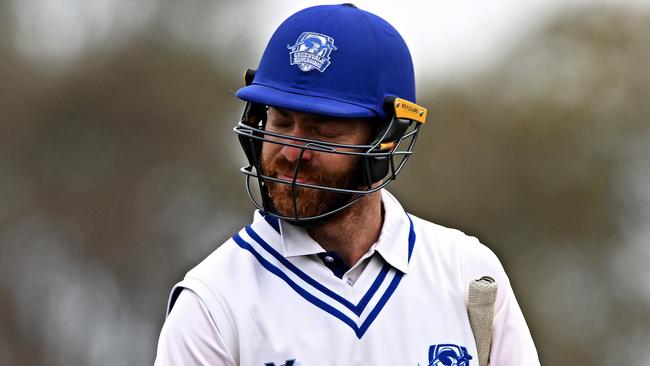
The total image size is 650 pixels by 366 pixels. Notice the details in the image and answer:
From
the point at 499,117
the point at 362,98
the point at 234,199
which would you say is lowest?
the point at 234,199

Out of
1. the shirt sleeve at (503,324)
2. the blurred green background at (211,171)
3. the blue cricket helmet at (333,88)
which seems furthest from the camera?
the blurred green background at (211,171)

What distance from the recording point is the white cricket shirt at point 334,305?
2412mm

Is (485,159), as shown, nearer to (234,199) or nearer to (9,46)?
(234,199)

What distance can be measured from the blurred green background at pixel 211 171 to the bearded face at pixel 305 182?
3.85 meters

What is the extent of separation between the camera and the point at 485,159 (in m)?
6.68

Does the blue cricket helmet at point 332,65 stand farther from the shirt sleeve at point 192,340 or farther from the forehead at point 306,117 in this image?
the shirt sleeve at point 192,340

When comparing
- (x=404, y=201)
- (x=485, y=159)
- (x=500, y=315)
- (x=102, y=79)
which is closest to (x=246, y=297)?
(x=500, y=315)

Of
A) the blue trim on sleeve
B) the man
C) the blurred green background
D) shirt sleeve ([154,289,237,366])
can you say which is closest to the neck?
the man

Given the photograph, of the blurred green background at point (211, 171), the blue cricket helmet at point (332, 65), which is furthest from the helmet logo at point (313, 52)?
the blurred green background at point (211, 171)

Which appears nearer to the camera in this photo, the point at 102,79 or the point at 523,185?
the point at 523,185

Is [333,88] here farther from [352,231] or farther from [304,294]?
[304,294]

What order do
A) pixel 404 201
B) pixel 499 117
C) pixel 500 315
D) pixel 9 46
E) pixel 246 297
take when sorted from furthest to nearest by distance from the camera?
pixel 9 46 < pixel 499 117 < pixel 404 201 < pixel 500 315 < pixel 246 297

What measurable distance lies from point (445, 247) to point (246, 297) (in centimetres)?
54

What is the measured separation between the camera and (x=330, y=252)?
2582 millimetres
